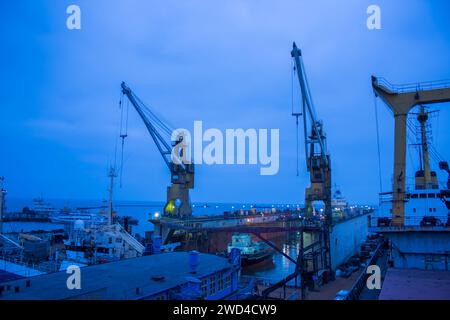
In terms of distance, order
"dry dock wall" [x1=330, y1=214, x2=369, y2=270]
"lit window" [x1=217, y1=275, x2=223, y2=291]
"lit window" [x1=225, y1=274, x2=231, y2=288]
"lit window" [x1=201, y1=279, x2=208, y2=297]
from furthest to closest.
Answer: "dry dock wall" [x1=330, y1=214, x2=369, y2=270] < "lit window" [x1=225, y1=274, x2=231, y2=288] < "lit window" [x1=217, y1=275, x2=223, y2=291] < "lit window" [x1=201, y1=279, x2=208, y2=297]

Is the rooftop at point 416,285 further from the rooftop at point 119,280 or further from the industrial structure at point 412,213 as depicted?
the rooftop at point 119,280

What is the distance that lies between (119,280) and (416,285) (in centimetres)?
1312

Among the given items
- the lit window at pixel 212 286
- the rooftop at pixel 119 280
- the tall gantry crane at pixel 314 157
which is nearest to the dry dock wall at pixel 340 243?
the tall gantry crane at pixel 314 157

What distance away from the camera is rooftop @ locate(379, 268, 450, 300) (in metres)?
11.9

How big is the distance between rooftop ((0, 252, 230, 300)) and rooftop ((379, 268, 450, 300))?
8.12 metres

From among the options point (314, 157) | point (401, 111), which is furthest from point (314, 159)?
point (401, 111)

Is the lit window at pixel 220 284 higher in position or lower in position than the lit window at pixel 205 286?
lower

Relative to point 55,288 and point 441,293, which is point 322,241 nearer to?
point 441,293

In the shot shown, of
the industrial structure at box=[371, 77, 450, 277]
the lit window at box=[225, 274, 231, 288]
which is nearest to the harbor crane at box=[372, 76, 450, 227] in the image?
the industrial structure at box=[371, 77, 450, 277]

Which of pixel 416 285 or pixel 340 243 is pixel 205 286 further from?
pixel 340 243

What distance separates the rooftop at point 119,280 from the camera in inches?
406

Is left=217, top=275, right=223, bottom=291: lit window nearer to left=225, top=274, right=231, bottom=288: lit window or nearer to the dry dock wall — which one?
left=225, top=274, right=231, bottom=288: lit window

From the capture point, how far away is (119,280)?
1255 cm

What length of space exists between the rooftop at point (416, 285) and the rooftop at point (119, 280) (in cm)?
812
